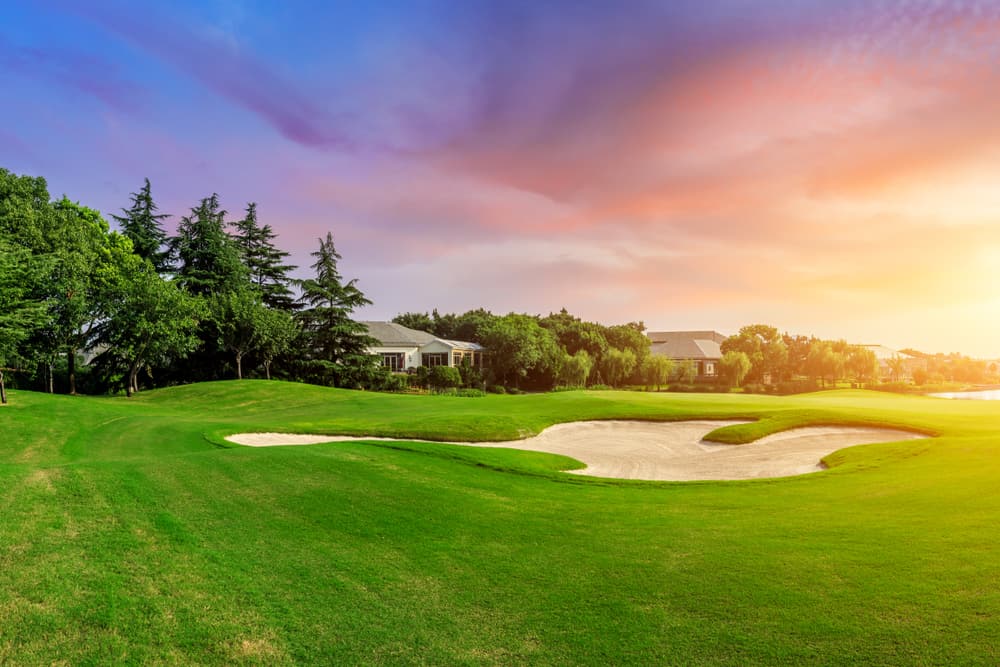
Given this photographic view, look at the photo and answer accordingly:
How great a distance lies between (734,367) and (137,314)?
59434 millimetres

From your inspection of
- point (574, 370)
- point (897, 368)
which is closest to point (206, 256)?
point (574, 370)

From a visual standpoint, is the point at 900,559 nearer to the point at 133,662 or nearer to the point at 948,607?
the point at 948,607

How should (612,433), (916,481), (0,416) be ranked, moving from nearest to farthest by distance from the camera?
(916,481) → (612,433) → (0,416)

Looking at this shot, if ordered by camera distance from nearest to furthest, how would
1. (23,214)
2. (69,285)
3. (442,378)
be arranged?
(23,214) → (69,285) → (442,378)

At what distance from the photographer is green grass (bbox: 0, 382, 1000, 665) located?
15.0 ft

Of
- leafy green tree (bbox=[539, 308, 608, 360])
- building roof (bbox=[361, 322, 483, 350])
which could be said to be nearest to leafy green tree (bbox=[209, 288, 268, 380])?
building roof (bbox=[361, 322, 483, 350])

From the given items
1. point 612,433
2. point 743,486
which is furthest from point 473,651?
point 612,433

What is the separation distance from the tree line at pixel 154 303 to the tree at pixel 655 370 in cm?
3161

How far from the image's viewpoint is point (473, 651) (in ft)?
14.8

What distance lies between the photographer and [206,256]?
49.2 meters

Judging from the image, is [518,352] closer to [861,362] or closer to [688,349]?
[688,349]

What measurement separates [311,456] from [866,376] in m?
86.8

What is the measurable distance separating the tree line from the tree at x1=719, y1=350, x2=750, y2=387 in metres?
41.5

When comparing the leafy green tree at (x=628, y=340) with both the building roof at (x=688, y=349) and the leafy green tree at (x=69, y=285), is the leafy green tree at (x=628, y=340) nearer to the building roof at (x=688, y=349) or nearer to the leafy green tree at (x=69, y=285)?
the building roof at (x=688, y=349)
